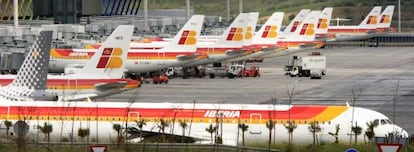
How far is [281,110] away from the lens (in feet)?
177

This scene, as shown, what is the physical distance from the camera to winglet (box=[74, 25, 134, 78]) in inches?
2975

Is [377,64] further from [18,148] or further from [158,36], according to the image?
[18,148]

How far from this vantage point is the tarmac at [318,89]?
280 feet

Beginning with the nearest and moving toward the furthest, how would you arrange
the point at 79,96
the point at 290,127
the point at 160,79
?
the point at 290,127 → the point at 79,96 → the point at 160,79

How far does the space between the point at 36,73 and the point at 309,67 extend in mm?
55993

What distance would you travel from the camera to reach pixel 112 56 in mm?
75688

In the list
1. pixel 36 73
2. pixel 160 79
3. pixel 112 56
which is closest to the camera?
pixel 36 73

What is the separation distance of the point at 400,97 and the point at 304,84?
1706 centimetres

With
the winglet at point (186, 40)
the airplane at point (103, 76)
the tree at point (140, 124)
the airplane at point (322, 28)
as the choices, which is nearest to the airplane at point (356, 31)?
the airplane at point (322, 28)

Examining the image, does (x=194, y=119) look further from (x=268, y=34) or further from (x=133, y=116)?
(x=268, y=34)

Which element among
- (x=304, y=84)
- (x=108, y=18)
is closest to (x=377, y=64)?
(x=304, y=84)

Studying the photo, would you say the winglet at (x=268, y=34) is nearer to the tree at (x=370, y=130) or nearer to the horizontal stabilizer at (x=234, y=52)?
the horizontal stabilizer at (x=234, y=52)

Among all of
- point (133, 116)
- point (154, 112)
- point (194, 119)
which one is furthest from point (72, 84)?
point (194, 119)

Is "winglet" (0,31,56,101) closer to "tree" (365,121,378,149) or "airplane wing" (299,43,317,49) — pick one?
"tree" (365,121,378,149)
